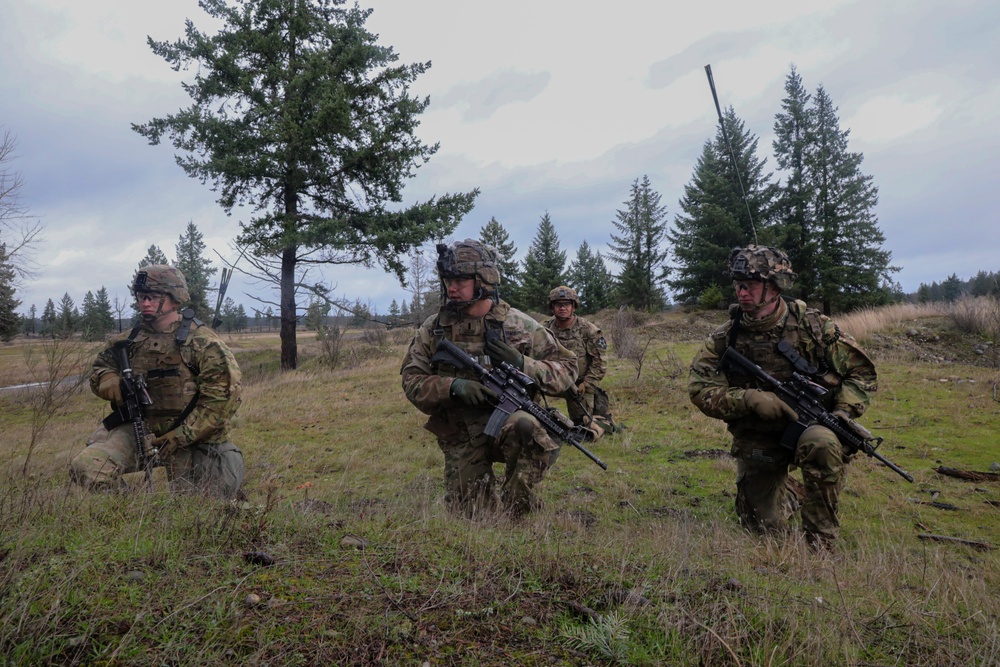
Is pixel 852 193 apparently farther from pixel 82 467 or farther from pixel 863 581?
Answer: pixel 82 467

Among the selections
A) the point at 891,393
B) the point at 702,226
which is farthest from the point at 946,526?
the point at 702,226

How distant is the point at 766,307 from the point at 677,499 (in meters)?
1.97

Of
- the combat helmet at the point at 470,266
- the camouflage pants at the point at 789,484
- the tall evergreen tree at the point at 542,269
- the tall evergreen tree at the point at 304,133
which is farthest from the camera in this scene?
the tall evergreen tree at the point at 542,269

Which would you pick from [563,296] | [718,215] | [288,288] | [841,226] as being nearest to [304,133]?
[288,288]

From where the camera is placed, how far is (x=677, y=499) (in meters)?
5.12

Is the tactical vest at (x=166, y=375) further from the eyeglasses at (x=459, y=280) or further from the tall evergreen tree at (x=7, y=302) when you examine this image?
the tall evergreen tree at (x=7, y=302)

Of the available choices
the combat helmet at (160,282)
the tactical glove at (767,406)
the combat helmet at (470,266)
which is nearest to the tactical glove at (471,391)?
the combat helmet at (470,266)

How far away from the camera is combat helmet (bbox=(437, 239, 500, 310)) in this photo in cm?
457

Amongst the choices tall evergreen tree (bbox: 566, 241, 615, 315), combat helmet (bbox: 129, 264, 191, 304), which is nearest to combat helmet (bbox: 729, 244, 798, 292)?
combat helmet (bbox: 129, 264, 191, 304)

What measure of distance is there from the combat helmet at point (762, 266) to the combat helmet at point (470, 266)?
1.94 meters

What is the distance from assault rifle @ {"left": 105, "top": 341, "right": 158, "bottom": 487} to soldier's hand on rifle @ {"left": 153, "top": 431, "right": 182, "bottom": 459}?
0.04 m

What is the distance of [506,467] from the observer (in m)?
4.46

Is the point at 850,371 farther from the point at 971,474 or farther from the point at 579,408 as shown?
the point at 579,408

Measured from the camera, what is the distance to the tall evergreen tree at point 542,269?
30.3m
